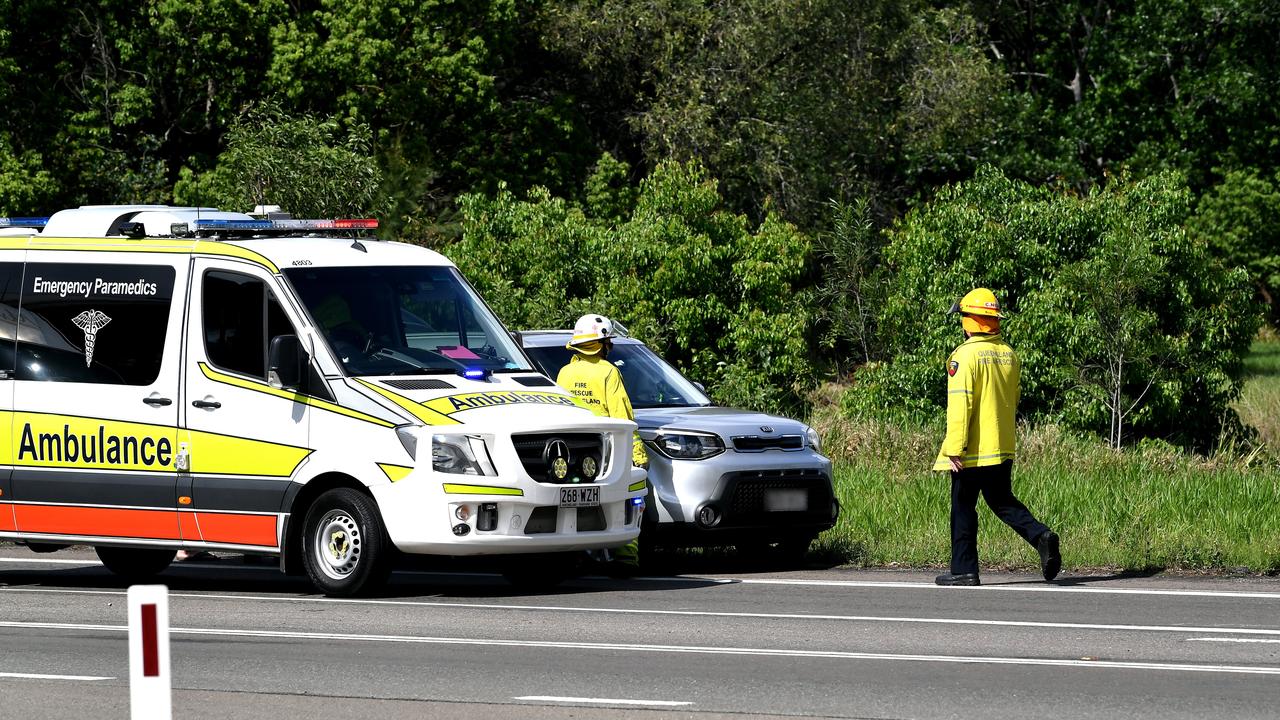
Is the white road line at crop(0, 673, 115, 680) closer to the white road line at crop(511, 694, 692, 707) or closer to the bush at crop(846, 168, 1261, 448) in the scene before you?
the white road line at crop(511, 694, 692, 707)

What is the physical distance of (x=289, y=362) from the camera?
39.6 feet

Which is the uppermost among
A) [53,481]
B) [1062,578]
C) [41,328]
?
[41,328]

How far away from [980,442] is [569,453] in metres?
2.74

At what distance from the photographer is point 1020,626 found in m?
10.7

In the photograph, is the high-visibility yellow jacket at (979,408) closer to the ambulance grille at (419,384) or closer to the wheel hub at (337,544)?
the ambulance grille at (419,384)

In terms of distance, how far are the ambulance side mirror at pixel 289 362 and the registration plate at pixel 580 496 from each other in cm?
181

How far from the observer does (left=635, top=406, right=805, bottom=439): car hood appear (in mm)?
13805

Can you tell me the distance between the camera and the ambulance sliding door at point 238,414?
12125 mm

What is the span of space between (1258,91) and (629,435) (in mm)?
38260

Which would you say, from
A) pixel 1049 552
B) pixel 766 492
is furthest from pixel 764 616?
pixel 766 492

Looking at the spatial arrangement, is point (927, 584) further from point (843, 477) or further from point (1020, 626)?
point (843, 477)

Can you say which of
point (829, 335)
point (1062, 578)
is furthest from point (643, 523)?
point (829, 335)

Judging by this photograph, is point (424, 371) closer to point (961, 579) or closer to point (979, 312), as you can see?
point (979, 312)

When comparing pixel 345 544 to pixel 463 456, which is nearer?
pixel 463 456
